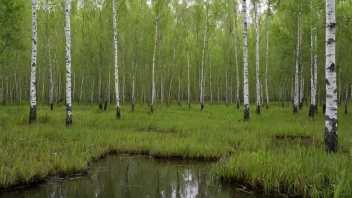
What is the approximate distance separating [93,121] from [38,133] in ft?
12.0

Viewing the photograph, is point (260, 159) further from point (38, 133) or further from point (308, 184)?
point (38, 133)

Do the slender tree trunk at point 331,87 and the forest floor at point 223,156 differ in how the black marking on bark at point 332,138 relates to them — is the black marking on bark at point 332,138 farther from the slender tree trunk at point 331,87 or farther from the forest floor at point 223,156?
the forest floor at point 223,156

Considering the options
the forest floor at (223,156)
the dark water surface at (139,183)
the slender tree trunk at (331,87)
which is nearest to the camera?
the forest floor at (223,156)

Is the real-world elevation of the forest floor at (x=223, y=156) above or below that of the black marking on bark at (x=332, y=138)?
below

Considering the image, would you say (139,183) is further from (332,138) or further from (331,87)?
(331,87)

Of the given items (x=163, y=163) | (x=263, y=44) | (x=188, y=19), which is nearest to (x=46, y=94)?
(x=188, y=19)

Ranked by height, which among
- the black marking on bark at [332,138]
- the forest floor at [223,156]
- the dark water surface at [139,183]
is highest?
the black marking on bark at [332,138]

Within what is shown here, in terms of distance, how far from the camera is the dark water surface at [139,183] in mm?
4711

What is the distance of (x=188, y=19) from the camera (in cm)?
2880

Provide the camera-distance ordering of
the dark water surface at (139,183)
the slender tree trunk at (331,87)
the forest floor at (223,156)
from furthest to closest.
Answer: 1. the slender tree trunk at (331,87)
2. the dark water surface at (139,183)
3. the forest floor at (223,156)

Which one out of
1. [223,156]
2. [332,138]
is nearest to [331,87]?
[332,138]

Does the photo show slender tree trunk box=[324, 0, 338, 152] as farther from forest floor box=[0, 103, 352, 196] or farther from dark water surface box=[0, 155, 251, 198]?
dark water surface box=[0, 155, 251, 198]

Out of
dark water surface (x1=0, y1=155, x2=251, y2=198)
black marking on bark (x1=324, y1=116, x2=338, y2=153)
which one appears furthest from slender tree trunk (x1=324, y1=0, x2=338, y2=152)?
dark water surface (x1=0, y1=155, x2=251, y2=198)

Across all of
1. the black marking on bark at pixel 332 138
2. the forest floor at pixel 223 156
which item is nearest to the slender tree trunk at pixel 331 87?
the black marking on bark at pixel 332 138
